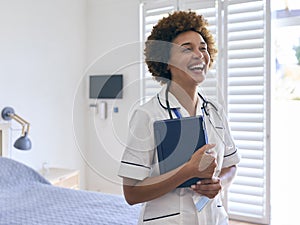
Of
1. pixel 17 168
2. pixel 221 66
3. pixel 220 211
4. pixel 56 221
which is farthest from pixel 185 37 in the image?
pixel 221 66

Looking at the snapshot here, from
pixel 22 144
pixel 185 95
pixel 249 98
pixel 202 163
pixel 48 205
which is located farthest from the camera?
pixel 249 98

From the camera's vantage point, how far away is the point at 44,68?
333 centimetres

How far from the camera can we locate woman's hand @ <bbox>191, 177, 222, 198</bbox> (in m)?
0.90

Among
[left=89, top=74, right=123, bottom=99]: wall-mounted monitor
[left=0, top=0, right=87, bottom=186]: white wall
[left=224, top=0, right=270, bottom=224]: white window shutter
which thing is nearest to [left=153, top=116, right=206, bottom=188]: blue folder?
[left=89, top=74, right=123, bottom=99]: wall-mounted monitor

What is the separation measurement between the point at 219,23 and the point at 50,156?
2081mm

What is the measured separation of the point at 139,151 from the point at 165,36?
0.34m

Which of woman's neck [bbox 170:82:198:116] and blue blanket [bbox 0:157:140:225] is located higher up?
woman's neck [bbox 170:82:198:116]

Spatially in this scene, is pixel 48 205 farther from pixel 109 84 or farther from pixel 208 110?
pixel 208 110

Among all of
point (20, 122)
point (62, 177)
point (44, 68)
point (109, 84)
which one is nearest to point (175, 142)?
point (109, 84)

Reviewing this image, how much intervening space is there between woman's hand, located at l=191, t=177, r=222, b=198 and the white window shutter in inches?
90.2

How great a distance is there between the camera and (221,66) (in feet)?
10.5

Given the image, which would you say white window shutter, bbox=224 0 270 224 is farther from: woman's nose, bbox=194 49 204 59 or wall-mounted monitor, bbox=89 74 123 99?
woman's nose, bbox=194 49 204 59

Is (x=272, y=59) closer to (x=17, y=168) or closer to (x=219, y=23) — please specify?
(x=219, y=23)

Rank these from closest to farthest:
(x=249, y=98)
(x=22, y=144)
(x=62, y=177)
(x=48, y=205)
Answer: (x=48, y=205), (x=22, y=144), (x=62, y=177), (x=249, y=98)
